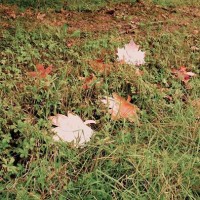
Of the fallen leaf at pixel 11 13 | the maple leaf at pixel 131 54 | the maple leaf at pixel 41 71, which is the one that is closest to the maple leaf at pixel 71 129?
the maple leaf at pixel 41 71

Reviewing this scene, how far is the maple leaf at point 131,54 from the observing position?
8.77 feet

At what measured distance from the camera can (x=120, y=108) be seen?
2.14 meters

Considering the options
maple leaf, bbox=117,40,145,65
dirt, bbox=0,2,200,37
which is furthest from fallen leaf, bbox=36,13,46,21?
maple leaf, bbox=117,40,145,65

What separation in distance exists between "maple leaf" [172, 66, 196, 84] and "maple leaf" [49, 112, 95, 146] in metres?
0.80

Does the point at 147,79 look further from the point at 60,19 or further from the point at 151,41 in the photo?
the point at 60,19

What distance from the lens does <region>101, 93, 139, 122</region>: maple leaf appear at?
6.73ft

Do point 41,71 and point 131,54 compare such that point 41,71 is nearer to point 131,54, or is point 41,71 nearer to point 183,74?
point 131,54

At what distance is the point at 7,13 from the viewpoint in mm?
3059

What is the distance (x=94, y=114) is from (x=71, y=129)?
24 centimetres

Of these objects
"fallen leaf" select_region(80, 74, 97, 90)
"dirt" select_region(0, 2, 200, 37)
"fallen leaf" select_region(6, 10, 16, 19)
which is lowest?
"fallen leaf" select_region(80, 74, 97, 90)

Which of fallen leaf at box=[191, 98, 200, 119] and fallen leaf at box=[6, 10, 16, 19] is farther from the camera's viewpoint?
fallen leaf at box=[6, 10, 16, 19]

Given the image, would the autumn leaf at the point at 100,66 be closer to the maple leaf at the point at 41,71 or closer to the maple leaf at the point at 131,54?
the maple leaf at the point at 131,54

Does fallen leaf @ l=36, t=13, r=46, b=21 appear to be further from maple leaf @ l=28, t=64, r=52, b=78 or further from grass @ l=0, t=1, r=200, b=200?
maple leaf @ l=28, t=64, r=52, b=78

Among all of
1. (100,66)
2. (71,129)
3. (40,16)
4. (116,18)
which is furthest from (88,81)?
(116,18)
